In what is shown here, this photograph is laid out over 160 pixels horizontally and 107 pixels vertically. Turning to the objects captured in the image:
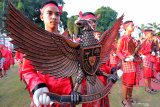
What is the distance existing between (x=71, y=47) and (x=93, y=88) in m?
0.41

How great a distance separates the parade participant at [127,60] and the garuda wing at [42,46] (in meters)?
3.18

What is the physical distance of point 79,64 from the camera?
7.39ft

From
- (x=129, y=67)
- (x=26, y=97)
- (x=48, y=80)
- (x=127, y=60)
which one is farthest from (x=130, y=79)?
(x=48, y=80)

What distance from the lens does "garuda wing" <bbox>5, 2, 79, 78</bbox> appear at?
5.95 feet

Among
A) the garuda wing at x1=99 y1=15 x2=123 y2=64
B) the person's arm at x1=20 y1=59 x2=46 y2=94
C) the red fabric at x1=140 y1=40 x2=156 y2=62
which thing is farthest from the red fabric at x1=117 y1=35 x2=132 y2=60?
the person's arm at x1=20 y1=59 x2=46 y2=94

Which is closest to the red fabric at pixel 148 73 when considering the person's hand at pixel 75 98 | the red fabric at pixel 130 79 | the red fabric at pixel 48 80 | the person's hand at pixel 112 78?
the red fabric at pixel 130 79

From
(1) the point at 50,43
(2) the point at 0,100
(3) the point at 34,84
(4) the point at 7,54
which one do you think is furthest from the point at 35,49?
(4) the point at 7,54

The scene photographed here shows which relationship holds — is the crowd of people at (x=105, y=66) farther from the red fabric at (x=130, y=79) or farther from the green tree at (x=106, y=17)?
the green tree at (x=106, y=17)

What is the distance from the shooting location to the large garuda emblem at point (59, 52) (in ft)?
6.06

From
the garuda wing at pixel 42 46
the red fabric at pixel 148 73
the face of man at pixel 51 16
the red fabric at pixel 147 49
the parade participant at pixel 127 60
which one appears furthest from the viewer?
the red fabric at pixel 148 73

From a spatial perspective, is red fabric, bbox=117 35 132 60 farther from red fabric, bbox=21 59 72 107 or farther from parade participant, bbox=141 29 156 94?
red fabric, bbox=21 59 72 107

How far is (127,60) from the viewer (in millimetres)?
5215

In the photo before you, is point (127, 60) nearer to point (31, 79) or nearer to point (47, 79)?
point (47, 79)

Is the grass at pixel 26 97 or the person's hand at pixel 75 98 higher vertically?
the person's hand at pixel 75 98
